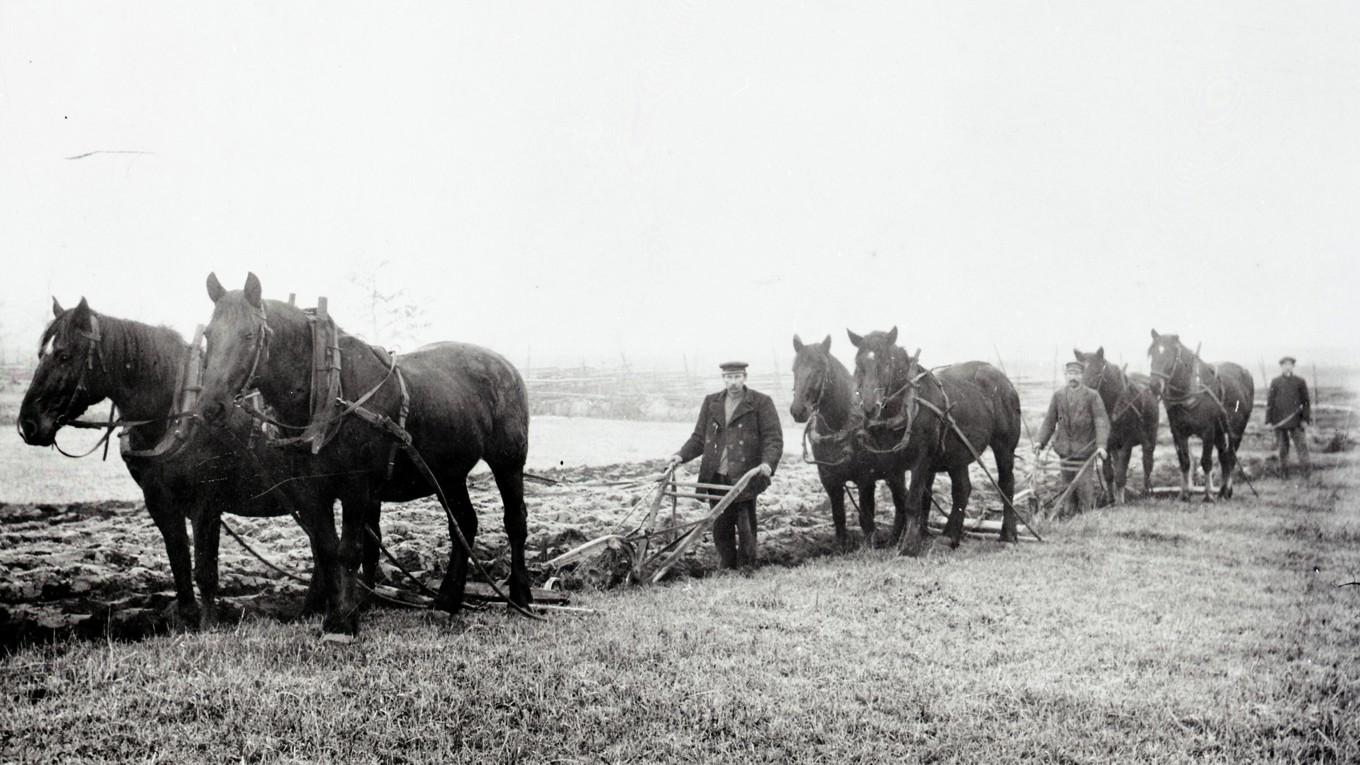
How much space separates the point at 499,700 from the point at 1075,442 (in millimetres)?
9552

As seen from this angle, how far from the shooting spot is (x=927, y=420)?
8750 millimetres

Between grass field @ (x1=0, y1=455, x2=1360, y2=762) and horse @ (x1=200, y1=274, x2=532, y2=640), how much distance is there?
486mm

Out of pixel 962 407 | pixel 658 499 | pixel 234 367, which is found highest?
pixel 234 367

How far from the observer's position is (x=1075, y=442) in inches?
444

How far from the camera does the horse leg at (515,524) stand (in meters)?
6.30

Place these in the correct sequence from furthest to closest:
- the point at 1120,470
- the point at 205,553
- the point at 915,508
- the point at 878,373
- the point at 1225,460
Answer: the point at 1120,470 < the point at 1225,460 < the point at 915,508 < the point at 878,373 < the point at 205,553

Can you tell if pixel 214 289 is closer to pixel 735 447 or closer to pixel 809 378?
pixel 735 447

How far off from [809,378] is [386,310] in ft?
13.3

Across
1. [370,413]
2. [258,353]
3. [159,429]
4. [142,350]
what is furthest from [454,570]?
[142,350]

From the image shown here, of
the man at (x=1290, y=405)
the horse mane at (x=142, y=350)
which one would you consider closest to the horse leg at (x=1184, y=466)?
the man at (x=1290, y=405)

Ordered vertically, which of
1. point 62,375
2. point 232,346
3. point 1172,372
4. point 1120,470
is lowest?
point 1120,470

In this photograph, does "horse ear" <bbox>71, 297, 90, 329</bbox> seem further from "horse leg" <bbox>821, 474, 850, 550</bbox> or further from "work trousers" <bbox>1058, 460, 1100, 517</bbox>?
"work trousers" <bbox>1058, 460, 1100, 517</bbox>

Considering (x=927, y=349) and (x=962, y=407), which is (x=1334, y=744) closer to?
(x=962, y=407)

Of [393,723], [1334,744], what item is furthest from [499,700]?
[1334,744]
